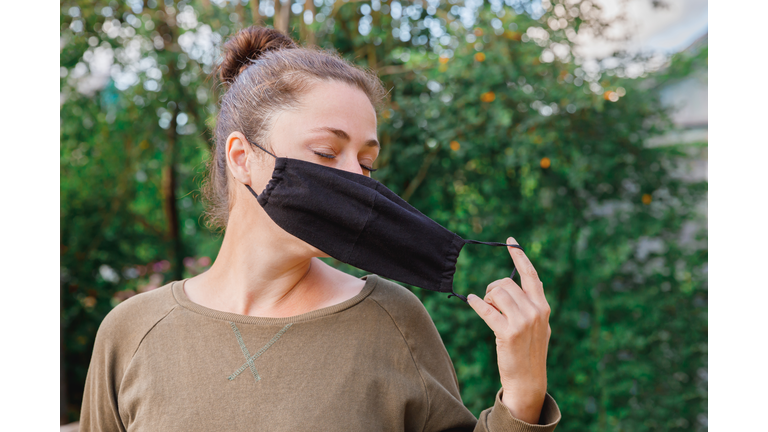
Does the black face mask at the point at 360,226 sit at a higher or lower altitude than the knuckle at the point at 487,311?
higher

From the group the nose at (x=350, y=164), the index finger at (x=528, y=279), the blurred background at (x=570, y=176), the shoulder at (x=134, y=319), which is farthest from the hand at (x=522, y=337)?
the blurred background at (x=570, y=176)

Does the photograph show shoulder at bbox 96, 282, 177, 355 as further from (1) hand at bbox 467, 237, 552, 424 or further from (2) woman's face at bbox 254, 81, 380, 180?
(1) hand at bbox 467, 237, 552, 424

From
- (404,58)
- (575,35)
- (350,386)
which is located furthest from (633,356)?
(350,386)

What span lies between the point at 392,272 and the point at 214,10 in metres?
3.27

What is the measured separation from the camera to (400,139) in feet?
11.3

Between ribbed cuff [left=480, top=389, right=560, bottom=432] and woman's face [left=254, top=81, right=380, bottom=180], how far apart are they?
26.4 inches

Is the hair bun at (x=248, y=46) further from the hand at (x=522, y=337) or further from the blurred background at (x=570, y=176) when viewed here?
the blurred background at (x=570, y=176)

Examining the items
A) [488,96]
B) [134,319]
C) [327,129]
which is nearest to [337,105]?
[327,129]

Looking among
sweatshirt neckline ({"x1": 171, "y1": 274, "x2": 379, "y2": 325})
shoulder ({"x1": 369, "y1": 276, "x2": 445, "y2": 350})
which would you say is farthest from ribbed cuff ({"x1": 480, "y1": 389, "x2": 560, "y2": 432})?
sweatshirt neckline ({"x1": 171, "y1": 274, "x2": 379, "y2": 325})

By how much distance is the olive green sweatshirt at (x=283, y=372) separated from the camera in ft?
4.21

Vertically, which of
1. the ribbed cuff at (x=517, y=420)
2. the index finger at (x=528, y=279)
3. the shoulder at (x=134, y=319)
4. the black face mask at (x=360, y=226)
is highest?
the black face mask at (x=360, y=226)

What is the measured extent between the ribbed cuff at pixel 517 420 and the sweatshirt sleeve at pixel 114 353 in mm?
924

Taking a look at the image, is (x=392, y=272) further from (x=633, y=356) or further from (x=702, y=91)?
(x=702, y=91)

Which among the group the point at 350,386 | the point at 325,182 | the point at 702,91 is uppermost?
the point at 702,91
